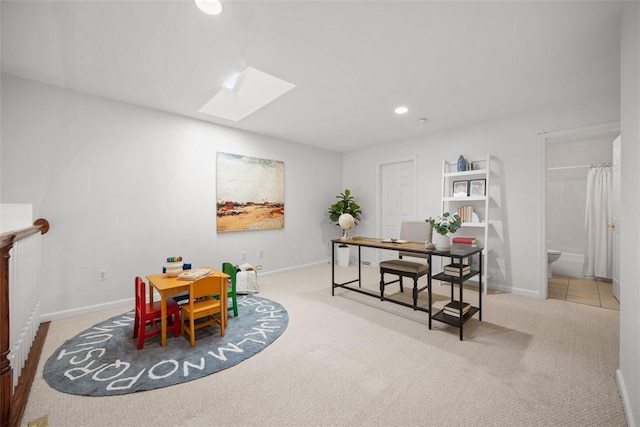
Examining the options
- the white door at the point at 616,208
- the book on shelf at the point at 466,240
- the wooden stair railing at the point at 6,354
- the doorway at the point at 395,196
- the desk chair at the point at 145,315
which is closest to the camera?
the wooden stair railing at the point at 6,354

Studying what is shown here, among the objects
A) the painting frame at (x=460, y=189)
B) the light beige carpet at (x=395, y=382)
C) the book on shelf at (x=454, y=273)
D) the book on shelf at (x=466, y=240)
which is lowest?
the light beige carpet at (x=395, y=382)

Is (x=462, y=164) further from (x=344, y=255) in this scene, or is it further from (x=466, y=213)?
(x=344, y=255)

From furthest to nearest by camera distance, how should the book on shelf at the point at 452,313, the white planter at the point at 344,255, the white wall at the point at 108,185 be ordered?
the white planter at the point at 344,255 → the white wall at the point at 108,185 → the book on shelf at the point at 452,313

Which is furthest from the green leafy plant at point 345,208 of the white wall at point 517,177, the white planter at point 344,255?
the white wall at point 517,177

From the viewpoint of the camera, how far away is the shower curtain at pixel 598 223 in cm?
427

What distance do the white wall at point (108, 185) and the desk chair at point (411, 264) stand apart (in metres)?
2.36

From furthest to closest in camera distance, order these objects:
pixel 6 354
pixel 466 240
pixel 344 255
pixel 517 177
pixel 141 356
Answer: pixel 344 255 < pixel 466 240 < pixel 517 177 < pixel 141 356 < pixel 6 354

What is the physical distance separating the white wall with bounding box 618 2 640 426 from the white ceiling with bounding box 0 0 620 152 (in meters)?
0.42

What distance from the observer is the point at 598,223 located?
173 inches

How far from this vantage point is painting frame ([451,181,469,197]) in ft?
13.3

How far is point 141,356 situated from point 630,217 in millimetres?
3538

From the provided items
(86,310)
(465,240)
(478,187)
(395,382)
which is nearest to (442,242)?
(395,382)

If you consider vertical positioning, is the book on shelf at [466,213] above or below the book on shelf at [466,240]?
above

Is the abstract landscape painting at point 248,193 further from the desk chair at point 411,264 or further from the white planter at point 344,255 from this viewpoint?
the desk chair at point 411,264
